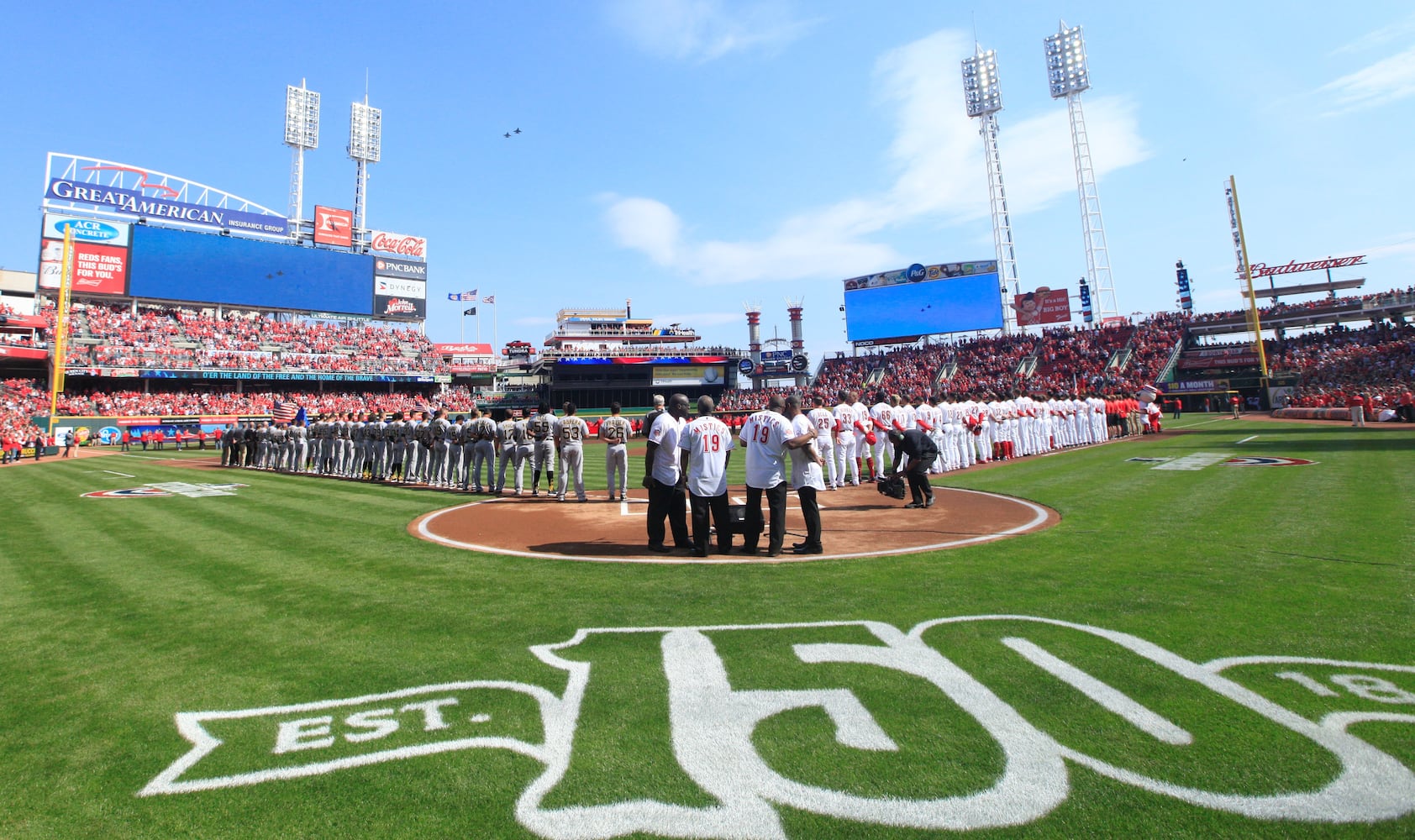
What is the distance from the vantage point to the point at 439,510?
41.3 ft

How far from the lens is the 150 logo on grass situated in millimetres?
2631

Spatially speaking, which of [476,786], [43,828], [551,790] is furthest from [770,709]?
[43,828]

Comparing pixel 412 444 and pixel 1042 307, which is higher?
pixel 1042 307

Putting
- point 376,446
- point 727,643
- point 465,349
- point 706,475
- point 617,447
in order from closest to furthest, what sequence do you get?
point 727,643, point 706,475, point 617,447, point 376,446, point 465,349

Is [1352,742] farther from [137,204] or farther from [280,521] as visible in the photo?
[137,204]

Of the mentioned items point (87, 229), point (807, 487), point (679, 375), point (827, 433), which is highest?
point (87, 229)

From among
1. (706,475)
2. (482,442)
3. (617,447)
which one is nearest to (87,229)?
(482,442)

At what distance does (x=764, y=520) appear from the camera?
9641mm

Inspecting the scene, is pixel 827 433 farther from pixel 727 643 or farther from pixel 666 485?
pixel 727 643

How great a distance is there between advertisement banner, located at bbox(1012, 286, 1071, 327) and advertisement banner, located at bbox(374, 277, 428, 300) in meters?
58.9

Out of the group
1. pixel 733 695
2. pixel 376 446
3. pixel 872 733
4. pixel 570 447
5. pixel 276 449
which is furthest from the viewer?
pixel 276 449

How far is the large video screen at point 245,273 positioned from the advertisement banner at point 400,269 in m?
0.84

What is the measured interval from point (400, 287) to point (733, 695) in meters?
72.1

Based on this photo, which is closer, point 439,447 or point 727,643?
point 727,643
